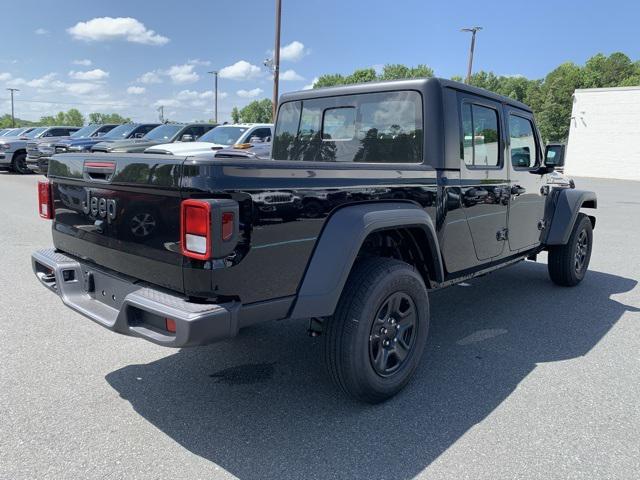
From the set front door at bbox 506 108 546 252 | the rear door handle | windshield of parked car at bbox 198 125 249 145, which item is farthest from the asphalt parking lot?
windshield of parked car at bbox 198 125 249 145

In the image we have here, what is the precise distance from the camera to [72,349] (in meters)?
3.69

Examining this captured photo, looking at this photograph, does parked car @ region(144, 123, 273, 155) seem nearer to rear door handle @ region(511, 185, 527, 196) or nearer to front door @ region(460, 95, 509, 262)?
rear door handle @ region(511, 185, 527, 196)

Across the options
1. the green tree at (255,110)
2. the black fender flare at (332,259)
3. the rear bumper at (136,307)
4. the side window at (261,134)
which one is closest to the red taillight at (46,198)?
the rear bumper at (136,307)

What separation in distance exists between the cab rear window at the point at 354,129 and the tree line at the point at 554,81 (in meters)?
46.0

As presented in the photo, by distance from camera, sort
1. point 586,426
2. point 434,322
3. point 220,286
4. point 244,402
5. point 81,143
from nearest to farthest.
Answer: point 220,286, point 586,426, point 244,402, point 434,322, point 81,143

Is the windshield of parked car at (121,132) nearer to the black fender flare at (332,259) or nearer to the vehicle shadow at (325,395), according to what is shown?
the vehicle shadow at (325,395)

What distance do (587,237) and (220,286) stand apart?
4973 mm

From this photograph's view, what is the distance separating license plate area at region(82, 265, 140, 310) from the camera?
8.63ft

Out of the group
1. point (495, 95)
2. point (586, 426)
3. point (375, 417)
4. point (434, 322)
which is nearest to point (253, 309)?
point (375, 417)

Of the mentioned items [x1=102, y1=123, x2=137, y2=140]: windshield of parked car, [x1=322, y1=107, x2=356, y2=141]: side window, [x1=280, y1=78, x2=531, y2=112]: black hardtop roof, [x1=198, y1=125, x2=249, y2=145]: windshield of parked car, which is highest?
[x1=102, y1=123, x2=137, y2=140]: windshield of parked car

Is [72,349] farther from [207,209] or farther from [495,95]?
[495,95]

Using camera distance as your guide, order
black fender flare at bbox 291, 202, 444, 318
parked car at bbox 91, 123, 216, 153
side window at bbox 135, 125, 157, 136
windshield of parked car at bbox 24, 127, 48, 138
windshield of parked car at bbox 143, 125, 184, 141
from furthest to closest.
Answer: windshield of parked car at bbox 24, 127, 48, 138 → side window at bbox 135, 125, 157, 136 → windshield of parked car at bbox 143, 125, 184, 141 → parked car at bbox 91, 123, 216, 153 → black fender flare at bbox 291, 202, 444, 318

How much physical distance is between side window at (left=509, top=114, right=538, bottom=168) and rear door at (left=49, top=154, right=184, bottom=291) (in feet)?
10.3

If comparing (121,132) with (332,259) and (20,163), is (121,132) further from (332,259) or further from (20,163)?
(332,259)
